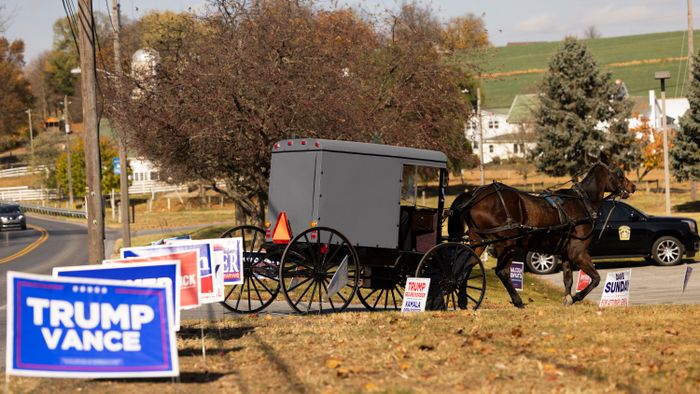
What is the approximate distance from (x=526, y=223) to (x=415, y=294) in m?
2.67

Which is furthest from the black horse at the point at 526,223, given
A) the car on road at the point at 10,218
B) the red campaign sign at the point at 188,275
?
the car on road at the point at 10,218

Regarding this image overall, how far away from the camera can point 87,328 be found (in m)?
8.51

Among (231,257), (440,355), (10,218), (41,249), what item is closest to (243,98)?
(231,257)

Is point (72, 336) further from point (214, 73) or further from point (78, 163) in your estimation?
point (78, 163)

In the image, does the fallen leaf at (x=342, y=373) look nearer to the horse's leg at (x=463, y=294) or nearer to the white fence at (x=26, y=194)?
the horse's leg at (x=463, y=294)

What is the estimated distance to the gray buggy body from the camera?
15.0 metres

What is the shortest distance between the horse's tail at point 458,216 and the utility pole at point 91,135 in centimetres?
651

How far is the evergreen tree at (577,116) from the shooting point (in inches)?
2719

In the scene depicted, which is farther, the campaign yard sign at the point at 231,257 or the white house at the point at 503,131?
the white house at the point at 503,131

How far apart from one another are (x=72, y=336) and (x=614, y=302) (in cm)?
977

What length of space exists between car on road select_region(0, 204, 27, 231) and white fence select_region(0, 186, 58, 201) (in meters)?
36.8

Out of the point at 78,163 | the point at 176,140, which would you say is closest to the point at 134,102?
the point at 176,140

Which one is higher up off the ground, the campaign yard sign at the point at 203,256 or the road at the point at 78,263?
the campaign yard sign at the point at 203,256

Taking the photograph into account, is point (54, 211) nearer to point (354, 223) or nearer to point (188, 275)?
point (354, 223)
